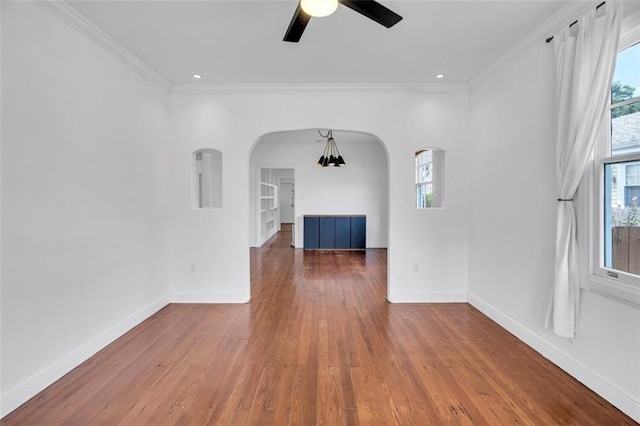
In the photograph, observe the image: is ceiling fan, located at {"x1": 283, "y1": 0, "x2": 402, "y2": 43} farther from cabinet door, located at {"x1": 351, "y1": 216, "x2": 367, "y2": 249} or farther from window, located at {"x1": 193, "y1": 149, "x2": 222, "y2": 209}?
cabinet door, located at {"x1": 351, "y1": 216, "x2": 367, "y2": 249}

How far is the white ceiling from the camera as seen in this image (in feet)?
7.42

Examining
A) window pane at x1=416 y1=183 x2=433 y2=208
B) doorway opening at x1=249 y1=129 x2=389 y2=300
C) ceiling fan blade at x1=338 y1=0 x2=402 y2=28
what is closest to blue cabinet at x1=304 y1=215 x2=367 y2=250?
doorway opening at x1=249 y1=129 x2=389 y2=300

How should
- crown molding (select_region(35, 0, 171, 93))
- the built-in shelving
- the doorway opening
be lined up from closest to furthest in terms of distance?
crown molding (select_region(35, 0, 171, 93)) < the doorway opening < the built-in shelving

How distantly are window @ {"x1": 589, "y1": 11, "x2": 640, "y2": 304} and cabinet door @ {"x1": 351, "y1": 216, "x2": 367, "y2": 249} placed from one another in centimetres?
567

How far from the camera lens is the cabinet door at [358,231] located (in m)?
7.69

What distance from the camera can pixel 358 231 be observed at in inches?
303

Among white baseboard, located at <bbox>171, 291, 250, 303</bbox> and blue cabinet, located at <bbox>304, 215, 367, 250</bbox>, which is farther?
blue cabinet, located at <bbox>304, 215, 367, 250</bbox>

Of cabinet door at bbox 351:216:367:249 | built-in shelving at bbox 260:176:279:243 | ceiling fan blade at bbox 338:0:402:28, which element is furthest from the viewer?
built-in shelving at bbox 260:176:279:243

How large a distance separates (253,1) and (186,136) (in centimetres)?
209

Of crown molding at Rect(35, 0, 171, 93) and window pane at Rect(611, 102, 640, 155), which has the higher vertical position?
crown molding at Rect(35, 0, 171, 93)

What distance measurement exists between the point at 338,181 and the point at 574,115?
19.8ft

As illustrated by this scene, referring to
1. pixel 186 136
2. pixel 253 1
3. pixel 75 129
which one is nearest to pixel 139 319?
pixel 75 129

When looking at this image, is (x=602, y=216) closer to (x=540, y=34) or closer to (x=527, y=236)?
(x=527, y=236)

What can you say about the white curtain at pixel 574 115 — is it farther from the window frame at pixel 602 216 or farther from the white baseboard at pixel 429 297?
the white baseboard at pixel 429 297
